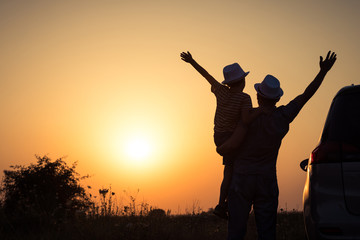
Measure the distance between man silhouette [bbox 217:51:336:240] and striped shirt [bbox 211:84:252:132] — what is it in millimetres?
205

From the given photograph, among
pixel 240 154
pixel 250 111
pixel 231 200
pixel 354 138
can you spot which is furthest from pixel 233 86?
pixel 354 138

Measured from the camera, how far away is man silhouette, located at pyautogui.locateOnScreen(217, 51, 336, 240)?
5.36 m

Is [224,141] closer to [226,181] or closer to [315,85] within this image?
[226,181]

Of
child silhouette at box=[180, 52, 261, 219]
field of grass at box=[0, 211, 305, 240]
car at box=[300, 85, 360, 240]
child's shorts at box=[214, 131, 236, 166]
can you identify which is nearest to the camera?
car at box=[300, 85, 360, 240]

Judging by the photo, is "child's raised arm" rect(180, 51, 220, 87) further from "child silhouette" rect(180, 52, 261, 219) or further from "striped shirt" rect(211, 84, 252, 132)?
"striped shirt" rect(211, 84, 252, 132)

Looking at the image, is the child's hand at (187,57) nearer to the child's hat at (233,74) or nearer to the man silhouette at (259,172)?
the child's hat at (233,74)

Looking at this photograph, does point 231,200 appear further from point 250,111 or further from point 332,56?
point 332,56

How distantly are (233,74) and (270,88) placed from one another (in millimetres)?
471

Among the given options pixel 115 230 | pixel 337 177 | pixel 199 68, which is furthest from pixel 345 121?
pixel 115 230

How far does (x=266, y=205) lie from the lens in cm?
539

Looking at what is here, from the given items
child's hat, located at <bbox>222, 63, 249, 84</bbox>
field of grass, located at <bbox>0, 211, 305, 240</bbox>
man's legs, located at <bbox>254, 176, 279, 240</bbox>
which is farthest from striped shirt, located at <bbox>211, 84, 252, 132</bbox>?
field of grass, located at <bbox>0, 211, 305, 240</bbox>

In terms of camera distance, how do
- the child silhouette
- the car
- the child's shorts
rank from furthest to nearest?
1. the child's shorts
2. the child silhouette
3. the car

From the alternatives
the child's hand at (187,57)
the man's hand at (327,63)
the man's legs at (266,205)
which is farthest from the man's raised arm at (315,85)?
the child's hand at (187,57)

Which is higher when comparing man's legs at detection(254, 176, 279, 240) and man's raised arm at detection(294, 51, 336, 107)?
man's raised arm at detection(294, 51, 336, 107)
